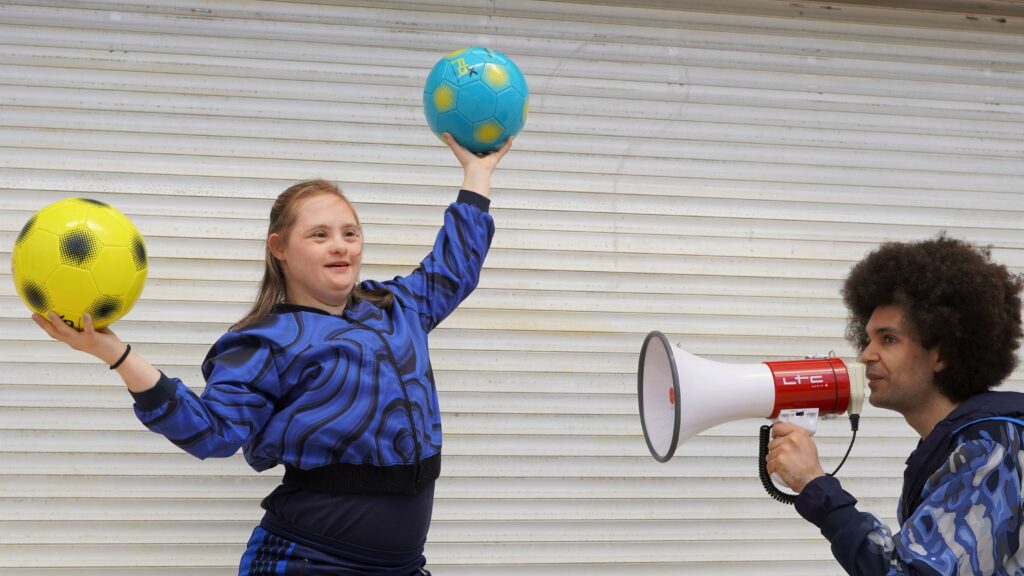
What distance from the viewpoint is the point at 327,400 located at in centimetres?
311

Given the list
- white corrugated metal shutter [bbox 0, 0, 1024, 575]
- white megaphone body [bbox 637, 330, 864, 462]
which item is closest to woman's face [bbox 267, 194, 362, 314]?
white megaphone body [bbox 637, 330, 864, 462]

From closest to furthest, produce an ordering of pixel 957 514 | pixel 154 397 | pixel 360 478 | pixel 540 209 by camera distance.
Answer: pixel 957 514, pixel 154 397, pixel 360 478, pixel 540 209

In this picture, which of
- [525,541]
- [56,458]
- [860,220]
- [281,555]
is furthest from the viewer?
[860,220]

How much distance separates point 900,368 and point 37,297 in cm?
245

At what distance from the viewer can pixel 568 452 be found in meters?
4.85

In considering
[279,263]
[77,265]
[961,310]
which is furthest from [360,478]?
[961,310]

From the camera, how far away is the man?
8.58ft

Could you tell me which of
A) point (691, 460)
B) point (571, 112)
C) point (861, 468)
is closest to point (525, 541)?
point (691, 460)

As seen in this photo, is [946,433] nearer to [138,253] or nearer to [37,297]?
[138,253]

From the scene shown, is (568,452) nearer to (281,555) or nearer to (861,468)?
(861,468)

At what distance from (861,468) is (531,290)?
189cm

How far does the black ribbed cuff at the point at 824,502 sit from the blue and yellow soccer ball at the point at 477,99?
1.62 metres

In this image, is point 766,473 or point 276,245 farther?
point 276,245

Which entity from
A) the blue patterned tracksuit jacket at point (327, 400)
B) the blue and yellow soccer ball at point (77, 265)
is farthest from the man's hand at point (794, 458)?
the blue and yellow soccer ball at point (77, 265)
